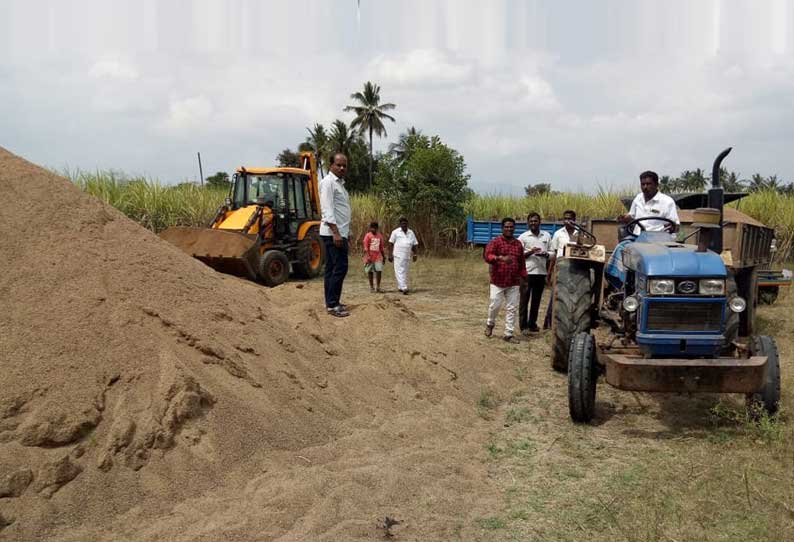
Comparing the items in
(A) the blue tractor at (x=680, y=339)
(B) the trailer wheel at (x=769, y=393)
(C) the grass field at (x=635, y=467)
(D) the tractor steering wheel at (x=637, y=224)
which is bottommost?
(C) the grass field at (x=635, y=467)

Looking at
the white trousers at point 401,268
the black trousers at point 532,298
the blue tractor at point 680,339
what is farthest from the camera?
the white trousers at point 401,268

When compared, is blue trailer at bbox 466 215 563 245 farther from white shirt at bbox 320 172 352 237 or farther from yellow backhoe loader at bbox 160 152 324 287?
white shirt at bbox 320 172 352 237

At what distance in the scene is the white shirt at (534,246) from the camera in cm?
775

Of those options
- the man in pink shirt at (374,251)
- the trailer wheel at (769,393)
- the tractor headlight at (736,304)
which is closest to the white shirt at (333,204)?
the tractor headlight at (736,304)

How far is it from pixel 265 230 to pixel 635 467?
934 cm

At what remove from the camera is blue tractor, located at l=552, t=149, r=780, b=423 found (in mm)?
4066

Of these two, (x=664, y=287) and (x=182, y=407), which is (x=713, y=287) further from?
(x=182, y=407)

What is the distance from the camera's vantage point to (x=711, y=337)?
4230 millimetres

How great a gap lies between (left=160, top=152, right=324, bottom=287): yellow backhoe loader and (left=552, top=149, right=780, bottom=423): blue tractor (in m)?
7.25

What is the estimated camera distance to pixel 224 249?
35.2 feet

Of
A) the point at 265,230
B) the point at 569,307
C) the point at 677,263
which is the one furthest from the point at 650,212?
the point at 265,230

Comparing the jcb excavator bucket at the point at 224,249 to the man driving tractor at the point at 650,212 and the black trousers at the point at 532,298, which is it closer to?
the black trousers at the point at 532,298

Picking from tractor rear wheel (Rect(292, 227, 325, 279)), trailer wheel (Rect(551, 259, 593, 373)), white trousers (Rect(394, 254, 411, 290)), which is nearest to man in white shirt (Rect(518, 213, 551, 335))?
trailer wheel (Rect(551, 259, 593, 373))

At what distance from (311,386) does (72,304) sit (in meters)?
1.69
